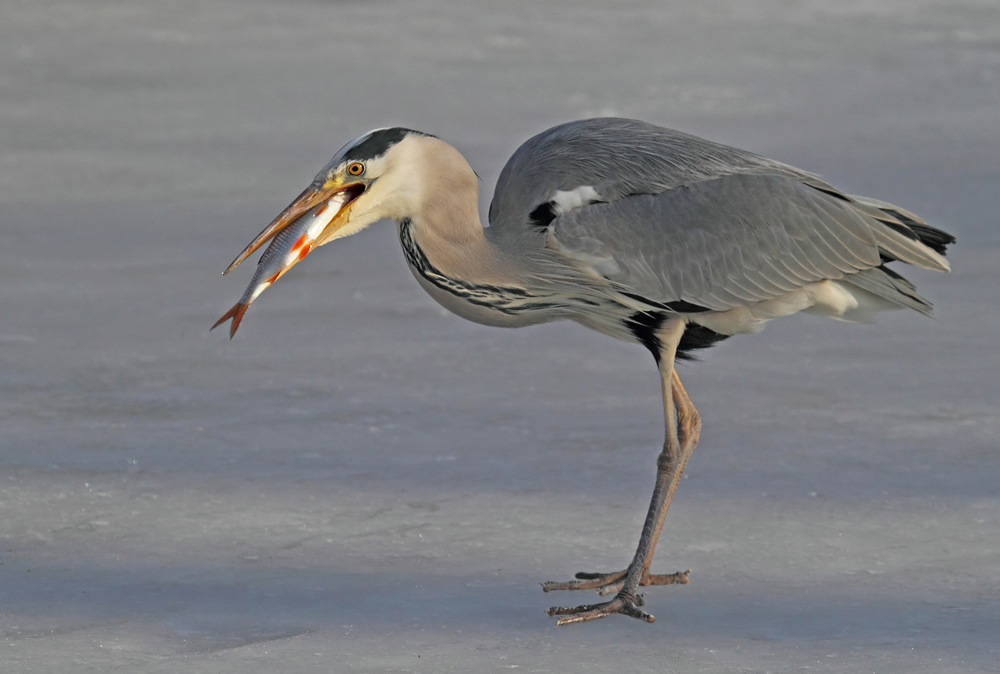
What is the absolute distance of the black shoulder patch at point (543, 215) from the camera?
4.31 m

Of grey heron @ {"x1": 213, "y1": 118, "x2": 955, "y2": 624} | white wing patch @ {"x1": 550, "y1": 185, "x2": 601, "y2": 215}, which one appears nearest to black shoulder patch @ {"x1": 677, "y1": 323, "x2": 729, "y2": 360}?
grey heron @ {"x1": 213, "y1": 118, "x2": 955, "y2": 624}

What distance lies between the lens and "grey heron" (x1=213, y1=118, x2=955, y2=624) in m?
4.02

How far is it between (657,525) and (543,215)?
102 centimetres

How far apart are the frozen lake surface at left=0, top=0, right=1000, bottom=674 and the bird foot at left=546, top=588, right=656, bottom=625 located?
0.18 ft

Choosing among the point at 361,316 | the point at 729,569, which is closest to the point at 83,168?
the point at 361,316

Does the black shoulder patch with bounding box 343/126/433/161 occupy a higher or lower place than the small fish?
higher

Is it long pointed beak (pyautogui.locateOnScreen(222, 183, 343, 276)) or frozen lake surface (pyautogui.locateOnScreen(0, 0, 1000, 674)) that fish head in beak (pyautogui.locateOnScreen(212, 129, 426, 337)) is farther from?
frozen lake surface (pyautogui.locateOnScreen(0, 0, 1000, 674))

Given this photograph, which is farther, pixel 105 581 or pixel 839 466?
pixel 839 466

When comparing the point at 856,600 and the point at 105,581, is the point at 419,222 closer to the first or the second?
the point at 105,581

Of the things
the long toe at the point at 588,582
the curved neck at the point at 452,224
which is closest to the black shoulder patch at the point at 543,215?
the curved neck at the point at 452,224

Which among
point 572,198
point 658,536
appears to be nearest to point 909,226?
point 572,198

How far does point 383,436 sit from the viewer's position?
5332 mm

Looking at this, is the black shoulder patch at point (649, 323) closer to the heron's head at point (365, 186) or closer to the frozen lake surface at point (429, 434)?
the frozen lake surface at point (429, 434)

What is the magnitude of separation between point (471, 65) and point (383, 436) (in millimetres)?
7280
